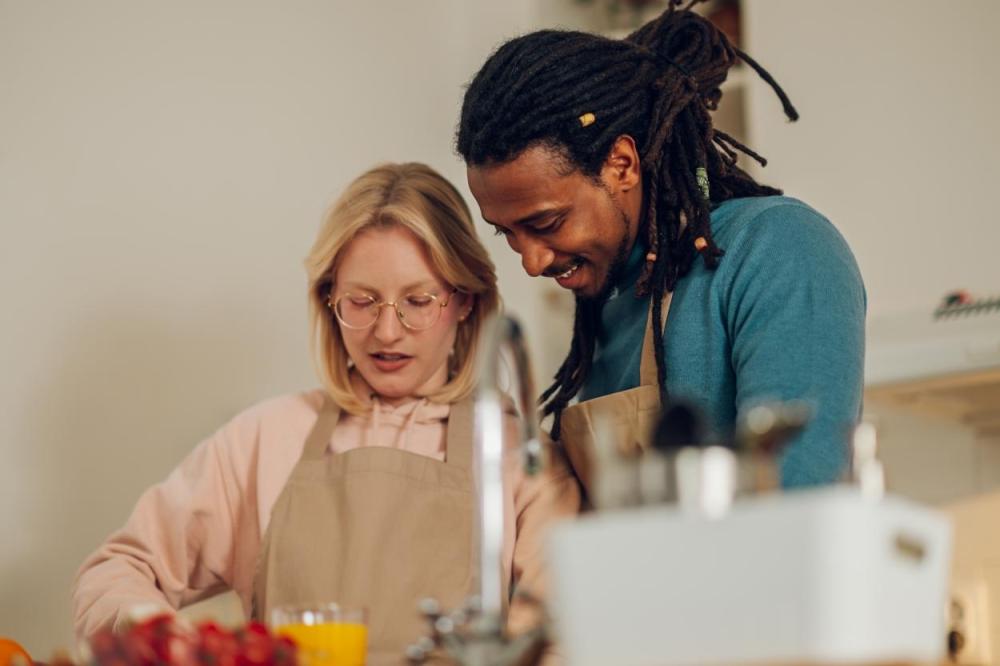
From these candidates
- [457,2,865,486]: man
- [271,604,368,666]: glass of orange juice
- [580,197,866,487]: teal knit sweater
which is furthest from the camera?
[457,2,865,486]: man

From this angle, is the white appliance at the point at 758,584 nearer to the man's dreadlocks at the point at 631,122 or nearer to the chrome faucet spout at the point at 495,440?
the chrome faucet spout at the point at 495,440

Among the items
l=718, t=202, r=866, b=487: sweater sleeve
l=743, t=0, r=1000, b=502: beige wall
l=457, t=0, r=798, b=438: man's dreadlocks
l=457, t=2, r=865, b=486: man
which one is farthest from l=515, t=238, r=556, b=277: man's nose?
l=743, t=0, r=1000, b=502: beige wall

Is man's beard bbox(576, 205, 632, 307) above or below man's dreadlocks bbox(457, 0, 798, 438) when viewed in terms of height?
below

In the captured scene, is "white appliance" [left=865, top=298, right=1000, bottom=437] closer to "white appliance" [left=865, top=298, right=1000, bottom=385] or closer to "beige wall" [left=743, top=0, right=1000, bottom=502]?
"white appliance" [left=865, top=298, right=1000, bottom=385]

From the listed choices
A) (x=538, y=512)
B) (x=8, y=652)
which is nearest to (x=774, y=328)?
(x=538, y=512)

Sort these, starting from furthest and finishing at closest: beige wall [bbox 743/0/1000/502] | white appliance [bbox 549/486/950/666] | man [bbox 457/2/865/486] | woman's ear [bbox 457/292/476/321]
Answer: beige wall [bbox 743/0/1000/502] < woman's ear [bbox 457/292/476/321] < man [bbox 457/2/865/486] < white appliance [bbox 549/486/950/666]

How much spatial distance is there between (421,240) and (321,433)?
297 mm

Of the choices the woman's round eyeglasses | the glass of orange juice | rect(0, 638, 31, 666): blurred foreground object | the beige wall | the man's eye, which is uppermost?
the beige wall

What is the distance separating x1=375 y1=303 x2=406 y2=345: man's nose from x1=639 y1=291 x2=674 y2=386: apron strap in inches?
13.3

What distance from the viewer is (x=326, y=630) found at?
44.4 inches

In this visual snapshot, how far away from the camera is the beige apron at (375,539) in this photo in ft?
4.91

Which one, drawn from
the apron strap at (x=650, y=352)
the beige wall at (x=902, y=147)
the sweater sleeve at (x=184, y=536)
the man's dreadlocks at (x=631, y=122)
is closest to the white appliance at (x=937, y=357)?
the beige wall at (x=902, y=147)

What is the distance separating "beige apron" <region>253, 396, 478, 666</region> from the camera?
58.9 inches

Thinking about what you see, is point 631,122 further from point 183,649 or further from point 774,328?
point 183,649
